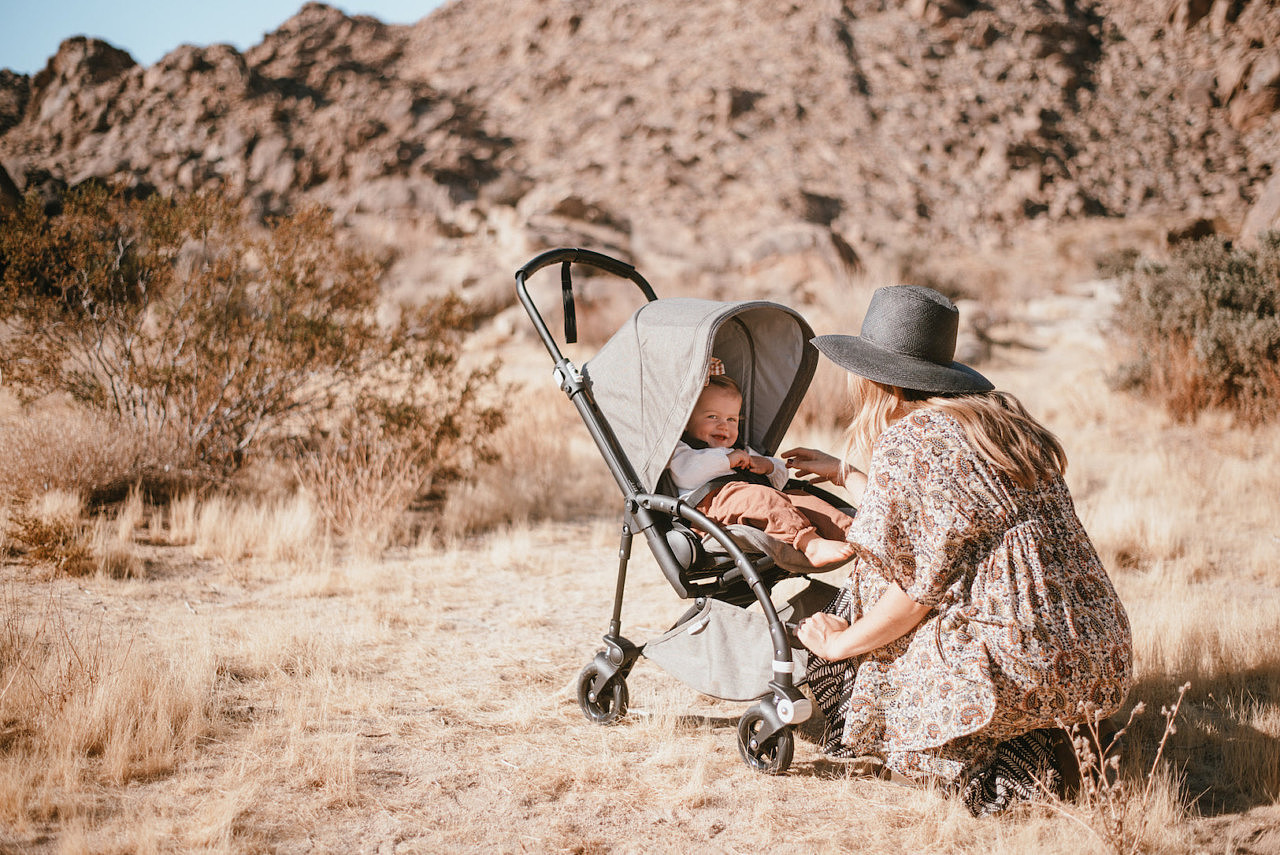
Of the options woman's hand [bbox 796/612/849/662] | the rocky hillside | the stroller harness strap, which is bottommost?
woman's hand [bbox 796/612/849/662]

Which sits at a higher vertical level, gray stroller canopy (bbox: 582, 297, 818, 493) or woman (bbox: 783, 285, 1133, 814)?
gray stroller canopy (bbox: 582, 297, 818, 493)

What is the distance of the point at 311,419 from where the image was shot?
7621mm

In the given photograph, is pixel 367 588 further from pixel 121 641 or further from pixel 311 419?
pixel 311 419

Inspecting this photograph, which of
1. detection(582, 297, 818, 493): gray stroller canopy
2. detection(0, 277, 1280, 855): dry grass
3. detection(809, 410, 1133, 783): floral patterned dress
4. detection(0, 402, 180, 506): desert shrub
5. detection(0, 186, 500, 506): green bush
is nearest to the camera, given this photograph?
detection(809, 410, 1133, 783): floral patterned dress

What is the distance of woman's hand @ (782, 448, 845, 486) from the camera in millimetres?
3436

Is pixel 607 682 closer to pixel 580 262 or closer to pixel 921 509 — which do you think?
pixel 921 509

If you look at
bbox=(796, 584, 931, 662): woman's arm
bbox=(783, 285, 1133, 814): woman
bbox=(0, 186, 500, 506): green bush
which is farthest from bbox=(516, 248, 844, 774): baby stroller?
bbox=(0, 186, 500, 506): green bush

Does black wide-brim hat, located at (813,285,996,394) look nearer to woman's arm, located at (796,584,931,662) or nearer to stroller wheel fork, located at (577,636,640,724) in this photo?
woman's arm, located at (796,584,931,662)

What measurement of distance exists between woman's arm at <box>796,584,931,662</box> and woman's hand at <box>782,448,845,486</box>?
81 cm

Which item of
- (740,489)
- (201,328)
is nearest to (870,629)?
(740,489)

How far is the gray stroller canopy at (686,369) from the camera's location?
3.35 metres

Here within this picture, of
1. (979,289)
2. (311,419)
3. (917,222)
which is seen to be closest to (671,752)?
(311,419)

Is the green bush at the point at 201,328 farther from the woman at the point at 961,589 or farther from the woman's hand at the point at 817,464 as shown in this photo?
the woman at the point at 961,589

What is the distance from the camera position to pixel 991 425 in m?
2.55
